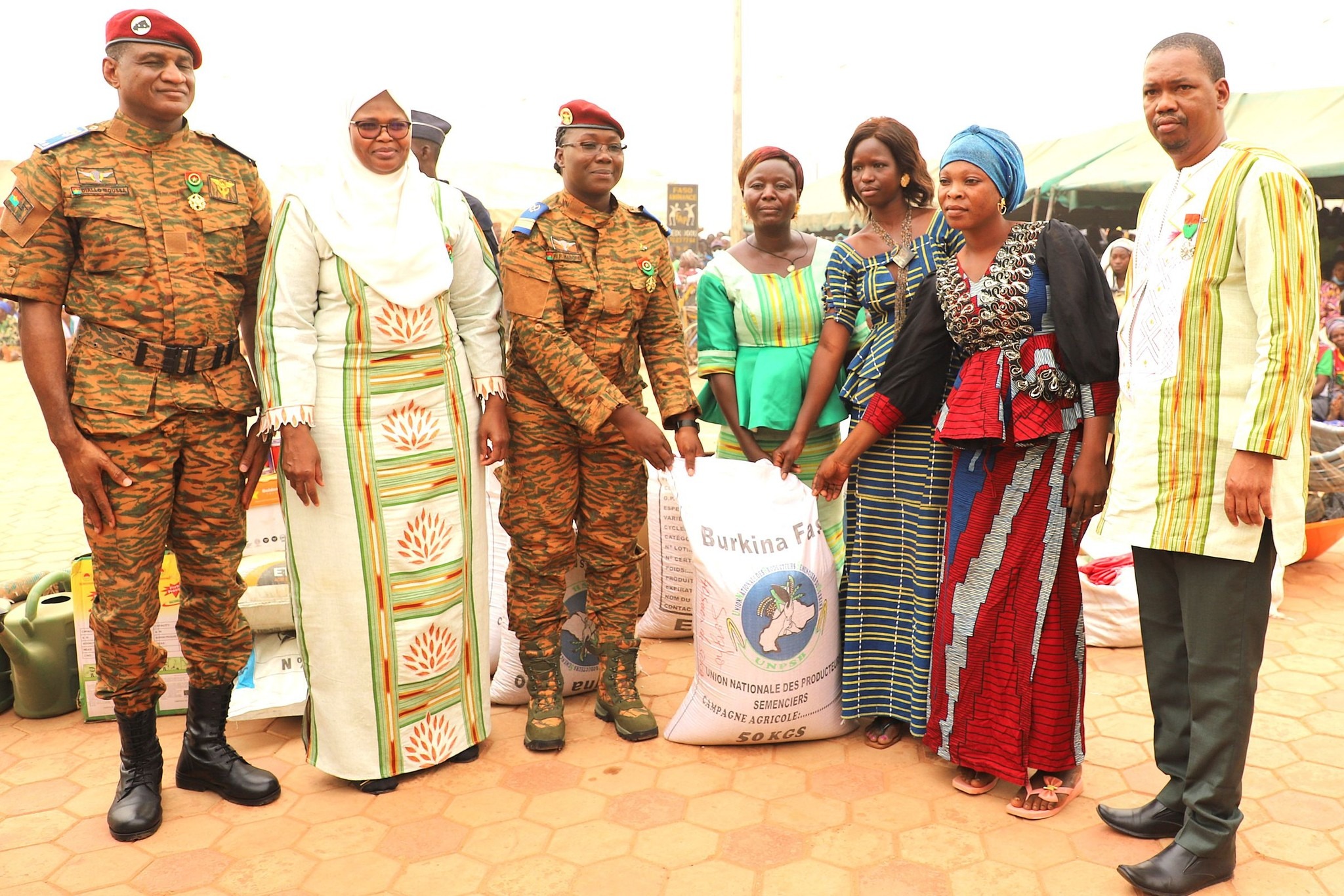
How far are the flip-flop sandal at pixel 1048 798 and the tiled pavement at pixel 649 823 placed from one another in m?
0.03

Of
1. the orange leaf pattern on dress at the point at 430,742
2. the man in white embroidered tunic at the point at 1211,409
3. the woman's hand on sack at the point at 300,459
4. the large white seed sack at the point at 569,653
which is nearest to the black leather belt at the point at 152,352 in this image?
the woman's hand on sack at the point at 300,459

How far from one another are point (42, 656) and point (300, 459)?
1.58m

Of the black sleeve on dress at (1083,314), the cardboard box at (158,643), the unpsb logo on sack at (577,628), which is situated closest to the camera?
the black sleeve on dress at (1083,314)

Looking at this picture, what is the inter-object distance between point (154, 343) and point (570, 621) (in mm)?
1672

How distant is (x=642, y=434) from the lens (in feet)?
10.0

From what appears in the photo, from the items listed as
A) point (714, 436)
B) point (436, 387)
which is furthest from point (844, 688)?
point (714, 436)

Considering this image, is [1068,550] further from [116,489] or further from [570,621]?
[116,489]

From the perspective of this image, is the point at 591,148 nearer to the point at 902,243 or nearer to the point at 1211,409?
the point at 902,243

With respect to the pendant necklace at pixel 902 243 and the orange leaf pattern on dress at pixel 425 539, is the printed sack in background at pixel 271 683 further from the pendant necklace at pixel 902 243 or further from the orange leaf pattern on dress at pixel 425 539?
the pendant necklace at pixel 902 243

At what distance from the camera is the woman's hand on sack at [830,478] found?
3059mm

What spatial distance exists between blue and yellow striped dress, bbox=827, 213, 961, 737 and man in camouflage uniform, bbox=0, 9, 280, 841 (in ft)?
6.00

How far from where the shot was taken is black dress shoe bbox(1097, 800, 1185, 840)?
2.60 m

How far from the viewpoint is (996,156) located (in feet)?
8.55

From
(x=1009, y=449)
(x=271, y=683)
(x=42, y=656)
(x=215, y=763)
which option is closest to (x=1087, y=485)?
(x=1009, y=449)
